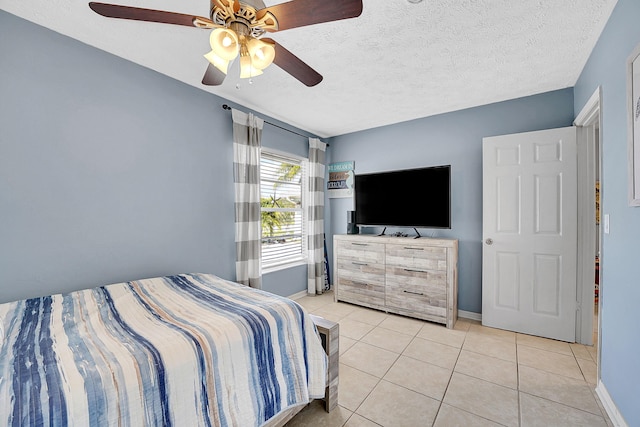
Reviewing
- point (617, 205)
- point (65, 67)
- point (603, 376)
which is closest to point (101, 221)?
point (65, 67)

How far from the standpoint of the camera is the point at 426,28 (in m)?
1.77

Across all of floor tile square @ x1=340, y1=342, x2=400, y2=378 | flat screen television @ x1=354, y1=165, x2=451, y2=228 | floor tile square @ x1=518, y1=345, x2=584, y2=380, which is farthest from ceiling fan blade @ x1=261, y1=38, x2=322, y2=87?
floor tile square @ x1=518, y1=345, x2=584, y2=380

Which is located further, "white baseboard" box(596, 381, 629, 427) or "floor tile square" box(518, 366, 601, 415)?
"floor tile square" box(518, 366, 601, 415)

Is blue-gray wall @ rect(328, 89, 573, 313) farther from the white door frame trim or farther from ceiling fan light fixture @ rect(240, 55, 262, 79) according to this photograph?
ceiling fan light fixture @ rect(240, 55, 262, 79)

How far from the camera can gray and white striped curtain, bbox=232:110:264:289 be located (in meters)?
2.90

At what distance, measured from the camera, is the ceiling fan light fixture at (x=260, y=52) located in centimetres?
129

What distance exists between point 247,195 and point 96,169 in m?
1.32

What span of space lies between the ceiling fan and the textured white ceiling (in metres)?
0.48

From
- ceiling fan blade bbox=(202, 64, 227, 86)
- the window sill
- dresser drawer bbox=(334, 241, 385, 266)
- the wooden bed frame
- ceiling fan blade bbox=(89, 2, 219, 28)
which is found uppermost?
ceiling fan blade bbox=(89, 2, 219, 28)

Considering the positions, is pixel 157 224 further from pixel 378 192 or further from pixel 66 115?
pixel 378 192

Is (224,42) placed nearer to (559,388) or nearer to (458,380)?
(458,380)

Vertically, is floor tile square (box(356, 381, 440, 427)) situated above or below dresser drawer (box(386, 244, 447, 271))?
below

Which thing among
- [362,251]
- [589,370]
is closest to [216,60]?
[362,251]

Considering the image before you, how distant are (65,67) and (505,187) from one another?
3954mm
